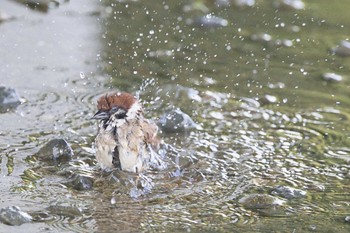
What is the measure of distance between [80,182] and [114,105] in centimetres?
50

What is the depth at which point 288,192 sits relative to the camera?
5.71 metres

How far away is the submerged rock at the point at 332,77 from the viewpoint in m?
8.00

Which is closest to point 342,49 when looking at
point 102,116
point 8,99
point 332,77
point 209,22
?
point 332,77

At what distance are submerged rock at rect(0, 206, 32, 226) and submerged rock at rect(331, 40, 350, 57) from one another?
448 centimetres

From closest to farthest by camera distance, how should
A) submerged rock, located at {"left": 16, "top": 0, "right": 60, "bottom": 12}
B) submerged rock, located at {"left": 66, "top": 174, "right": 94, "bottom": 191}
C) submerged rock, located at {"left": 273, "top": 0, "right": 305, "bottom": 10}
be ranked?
1. submerged rock, located at {"left": 66, "top": 174, "right": 94, "bottom": 191}
2. submerged rock, located at {"left": 16, "top": 0, "right": 60, "bottom": 12}
3. submerged rock, located at {"left": 273, "top": 0, "right": 305, "bottom": 10}

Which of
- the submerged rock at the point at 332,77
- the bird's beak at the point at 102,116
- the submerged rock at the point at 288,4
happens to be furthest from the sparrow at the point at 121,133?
the submerged rock at the point at 288,4

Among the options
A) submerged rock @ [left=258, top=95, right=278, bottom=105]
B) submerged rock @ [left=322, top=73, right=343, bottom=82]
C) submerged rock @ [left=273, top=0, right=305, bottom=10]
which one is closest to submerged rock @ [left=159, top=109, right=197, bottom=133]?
submerged rock @ [left=258, top=95, right=278, bottom=105]

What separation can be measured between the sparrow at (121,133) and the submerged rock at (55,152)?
13.8 inches

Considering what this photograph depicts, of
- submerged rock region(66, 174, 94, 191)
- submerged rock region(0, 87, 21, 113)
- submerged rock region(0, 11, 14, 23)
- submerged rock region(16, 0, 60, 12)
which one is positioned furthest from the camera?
submerged rock region(16, 0, 60, 12)

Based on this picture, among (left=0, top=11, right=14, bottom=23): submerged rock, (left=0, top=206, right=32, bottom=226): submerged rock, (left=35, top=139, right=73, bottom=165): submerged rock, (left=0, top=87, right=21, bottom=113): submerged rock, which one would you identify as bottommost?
(left=0, top=206, right=32, bottom=226): submerged rock

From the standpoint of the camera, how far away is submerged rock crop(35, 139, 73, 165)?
6.05 m

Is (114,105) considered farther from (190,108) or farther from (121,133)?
(190,108)

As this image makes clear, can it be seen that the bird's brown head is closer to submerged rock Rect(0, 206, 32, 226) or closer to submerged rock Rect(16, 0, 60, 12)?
submerged rock Rect(0, 206, 32, 226)

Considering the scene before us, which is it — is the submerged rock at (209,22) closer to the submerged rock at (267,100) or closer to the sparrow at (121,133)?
the submerged rock at (267,100)
